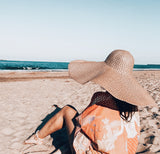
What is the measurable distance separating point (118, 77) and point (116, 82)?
0.07 m

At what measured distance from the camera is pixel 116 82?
1.46 m

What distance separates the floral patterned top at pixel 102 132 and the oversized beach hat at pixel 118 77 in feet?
0.60

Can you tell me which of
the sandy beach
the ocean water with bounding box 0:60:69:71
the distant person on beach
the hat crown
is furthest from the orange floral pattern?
the ocean water with bounding box 0:60:69:71

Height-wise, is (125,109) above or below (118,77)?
below

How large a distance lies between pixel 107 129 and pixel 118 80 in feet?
1.51

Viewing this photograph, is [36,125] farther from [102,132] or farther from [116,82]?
[116,82]

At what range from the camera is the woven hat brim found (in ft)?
4.50

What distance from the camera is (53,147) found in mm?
2336

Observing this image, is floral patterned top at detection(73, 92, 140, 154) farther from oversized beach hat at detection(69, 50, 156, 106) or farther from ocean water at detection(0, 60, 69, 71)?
ocean water at detection(0, 60, 69, 71)

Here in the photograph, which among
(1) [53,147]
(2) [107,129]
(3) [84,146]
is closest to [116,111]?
(2) [107,129]

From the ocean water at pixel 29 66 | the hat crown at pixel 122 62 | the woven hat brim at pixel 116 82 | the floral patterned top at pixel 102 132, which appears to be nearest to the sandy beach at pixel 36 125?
the floral patterned top at pixel 102 132

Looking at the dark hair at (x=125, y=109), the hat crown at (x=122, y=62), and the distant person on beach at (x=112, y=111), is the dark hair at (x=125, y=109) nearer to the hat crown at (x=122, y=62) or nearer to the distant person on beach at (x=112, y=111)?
the distant person on beach at (x=112, y=111)

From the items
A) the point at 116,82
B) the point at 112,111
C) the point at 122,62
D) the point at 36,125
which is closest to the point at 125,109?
the point at 112,111

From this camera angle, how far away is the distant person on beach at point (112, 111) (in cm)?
142
